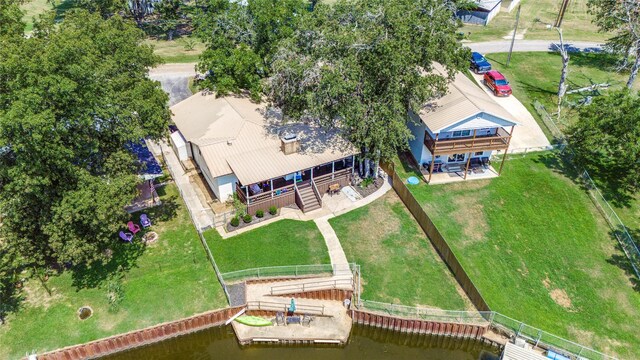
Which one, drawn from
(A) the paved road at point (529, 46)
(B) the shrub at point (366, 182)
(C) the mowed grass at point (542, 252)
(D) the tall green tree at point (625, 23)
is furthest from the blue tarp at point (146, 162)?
(D) the tall green tree at point (625, 23)

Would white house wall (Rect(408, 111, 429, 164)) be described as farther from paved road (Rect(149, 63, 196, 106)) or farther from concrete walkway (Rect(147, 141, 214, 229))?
paved road (Rect(149, 63, 196, 106))

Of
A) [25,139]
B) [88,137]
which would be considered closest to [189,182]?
[88,137]

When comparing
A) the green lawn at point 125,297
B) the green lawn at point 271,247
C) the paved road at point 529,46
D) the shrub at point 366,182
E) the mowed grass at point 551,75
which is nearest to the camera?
the green lawn at point 125,297

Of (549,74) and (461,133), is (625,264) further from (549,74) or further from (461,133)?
(549,74)

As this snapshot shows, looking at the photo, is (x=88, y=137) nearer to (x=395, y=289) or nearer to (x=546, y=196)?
(x=395, y=289)

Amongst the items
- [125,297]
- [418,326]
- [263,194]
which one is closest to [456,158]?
[418,326]

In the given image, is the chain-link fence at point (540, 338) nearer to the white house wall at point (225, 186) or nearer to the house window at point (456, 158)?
the house window at point (456, 158)

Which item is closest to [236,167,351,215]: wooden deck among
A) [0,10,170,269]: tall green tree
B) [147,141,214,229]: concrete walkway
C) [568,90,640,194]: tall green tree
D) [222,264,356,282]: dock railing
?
[147,141,214,229]: concrete walkway
